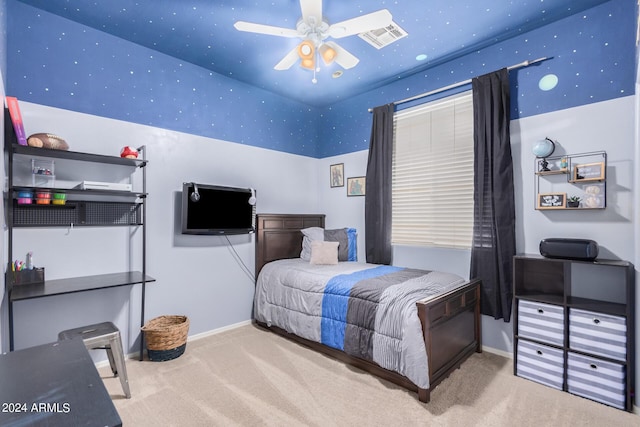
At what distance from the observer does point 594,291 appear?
240 centimetres

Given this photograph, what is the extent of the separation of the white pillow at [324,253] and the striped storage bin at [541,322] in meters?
1.78

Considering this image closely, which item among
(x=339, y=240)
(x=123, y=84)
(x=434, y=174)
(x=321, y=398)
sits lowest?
(x=321, y=398)

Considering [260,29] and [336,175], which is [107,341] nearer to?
[260,29]

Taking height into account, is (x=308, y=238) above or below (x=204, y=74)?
below

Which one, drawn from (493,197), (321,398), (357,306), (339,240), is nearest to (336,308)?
(357,306)

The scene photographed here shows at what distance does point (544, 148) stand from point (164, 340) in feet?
11.8

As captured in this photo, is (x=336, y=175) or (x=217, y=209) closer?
(x=217, y=209)

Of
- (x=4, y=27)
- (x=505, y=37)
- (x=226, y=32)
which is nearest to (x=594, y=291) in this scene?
(x=505, y=37)

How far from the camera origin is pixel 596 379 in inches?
84.6

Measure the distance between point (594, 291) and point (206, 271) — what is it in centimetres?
348

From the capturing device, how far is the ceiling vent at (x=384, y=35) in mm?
2676

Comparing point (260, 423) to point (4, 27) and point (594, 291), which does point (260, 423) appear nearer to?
point (594, 291)

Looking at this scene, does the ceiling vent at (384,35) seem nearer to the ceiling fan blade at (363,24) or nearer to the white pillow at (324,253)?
the ceiling fan blade at (363,24)

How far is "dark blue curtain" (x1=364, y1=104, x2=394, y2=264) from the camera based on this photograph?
3631 mm
